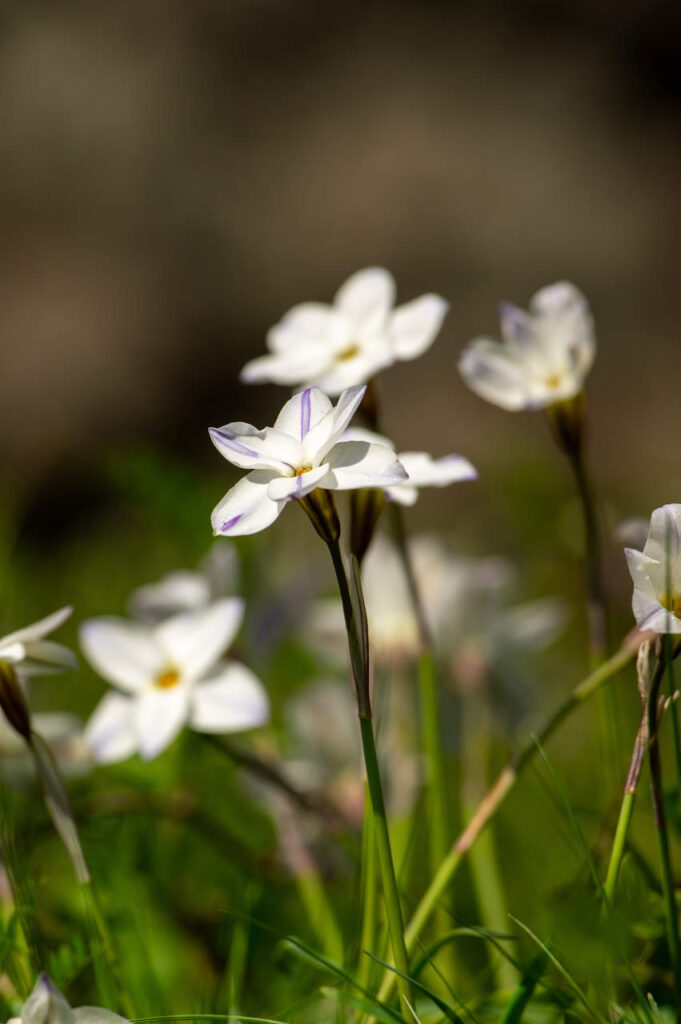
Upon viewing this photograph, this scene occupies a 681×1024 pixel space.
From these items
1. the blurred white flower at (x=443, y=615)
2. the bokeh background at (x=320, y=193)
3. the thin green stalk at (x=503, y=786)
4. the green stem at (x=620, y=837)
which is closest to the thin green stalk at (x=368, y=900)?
the thin green stalk at (x=503, y=786)

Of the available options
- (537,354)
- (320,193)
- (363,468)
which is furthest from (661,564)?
(320,193)

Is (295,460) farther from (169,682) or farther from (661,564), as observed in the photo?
(169,682)

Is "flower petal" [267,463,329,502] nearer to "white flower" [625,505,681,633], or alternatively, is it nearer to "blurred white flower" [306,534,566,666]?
"white flower" [625,505,681,633]

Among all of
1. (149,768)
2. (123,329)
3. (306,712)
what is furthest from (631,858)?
(123,329)

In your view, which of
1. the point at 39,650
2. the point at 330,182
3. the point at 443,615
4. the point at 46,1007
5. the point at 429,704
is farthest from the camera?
the point at 330,182

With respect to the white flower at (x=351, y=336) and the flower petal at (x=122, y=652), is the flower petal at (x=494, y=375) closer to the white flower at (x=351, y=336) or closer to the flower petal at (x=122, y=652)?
the white flower at (x=351, y=336)

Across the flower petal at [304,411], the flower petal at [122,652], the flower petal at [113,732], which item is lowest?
the flower petal at [113,732]
